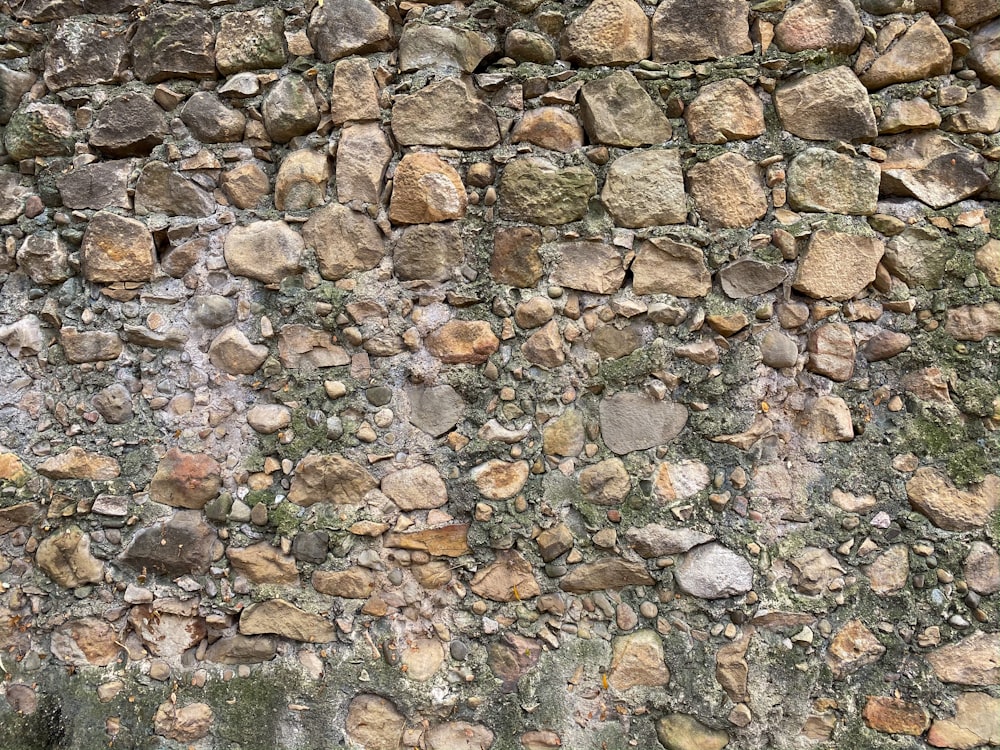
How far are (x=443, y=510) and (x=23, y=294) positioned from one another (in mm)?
1330

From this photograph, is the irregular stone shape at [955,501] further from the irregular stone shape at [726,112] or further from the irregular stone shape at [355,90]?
the irregular stone shape at [355,90]

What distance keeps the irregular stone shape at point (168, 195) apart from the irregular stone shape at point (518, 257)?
80 cm

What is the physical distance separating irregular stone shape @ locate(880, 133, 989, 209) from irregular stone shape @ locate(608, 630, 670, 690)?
1.30 metres

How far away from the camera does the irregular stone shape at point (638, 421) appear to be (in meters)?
1.62

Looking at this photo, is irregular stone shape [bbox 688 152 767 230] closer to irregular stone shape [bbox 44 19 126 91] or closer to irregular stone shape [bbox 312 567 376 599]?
irregular stone shape [bbox 312 567 376 599]

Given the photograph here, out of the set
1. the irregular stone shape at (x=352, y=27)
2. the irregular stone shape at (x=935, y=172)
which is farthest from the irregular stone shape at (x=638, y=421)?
the irregular stone shape at (x=352, y=27)

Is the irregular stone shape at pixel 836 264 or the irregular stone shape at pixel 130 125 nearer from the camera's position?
the irregular stone shape at pixel 836 264

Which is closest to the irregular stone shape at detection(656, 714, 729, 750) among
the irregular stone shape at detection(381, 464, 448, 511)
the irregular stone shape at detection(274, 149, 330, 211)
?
the irregular stone shape at detection(381, 464, 448, 511)

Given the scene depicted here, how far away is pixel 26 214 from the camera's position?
1.79 meters

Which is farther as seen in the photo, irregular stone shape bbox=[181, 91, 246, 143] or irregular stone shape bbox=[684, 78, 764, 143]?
irregular stone shape bbox=[181, 91, 246, 143]

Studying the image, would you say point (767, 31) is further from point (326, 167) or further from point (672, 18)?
point (326, 167)

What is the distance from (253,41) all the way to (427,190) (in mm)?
639

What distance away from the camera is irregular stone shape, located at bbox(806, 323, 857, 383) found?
1591 millimetres

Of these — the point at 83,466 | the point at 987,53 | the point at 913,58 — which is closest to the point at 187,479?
the point at 83,466
